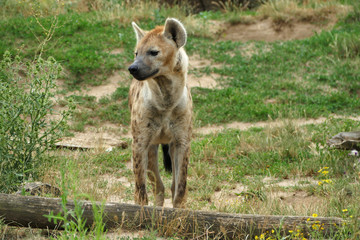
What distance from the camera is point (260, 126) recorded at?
24.5 ft

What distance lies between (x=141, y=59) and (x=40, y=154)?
1340 millimetres

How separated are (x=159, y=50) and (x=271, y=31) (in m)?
7.81

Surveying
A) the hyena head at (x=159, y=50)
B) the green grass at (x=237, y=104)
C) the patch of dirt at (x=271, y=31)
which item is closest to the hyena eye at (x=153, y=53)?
the hyena head at (x=159, y=50)

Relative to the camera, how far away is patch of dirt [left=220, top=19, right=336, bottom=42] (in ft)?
36.4

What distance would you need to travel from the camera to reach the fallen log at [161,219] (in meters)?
3.20

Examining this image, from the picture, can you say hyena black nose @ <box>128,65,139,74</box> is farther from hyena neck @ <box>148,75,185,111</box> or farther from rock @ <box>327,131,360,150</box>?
rock @ <box>327,131,360,150</box>

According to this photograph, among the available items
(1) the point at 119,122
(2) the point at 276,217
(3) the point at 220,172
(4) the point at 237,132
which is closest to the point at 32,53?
(1) the point at 119,122

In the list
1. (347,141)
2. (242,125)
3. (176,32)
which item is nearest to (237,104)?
(242,125)

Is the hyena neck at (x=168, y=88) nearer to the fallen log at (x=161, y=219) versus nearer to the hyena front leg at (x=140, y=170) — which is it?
the hyena front leg at (x=140, y=170)

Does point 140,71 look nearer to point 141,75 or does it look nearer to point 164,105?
point 141,75

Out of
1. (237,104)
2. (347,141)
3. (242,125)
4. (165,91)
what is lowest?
(242,125)

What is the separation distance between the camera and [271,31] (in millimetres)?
11320

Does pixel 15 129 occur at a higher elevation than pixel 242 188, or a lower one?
higher

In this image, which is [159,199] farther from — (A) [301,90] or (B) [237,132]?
(A) [301,90]
